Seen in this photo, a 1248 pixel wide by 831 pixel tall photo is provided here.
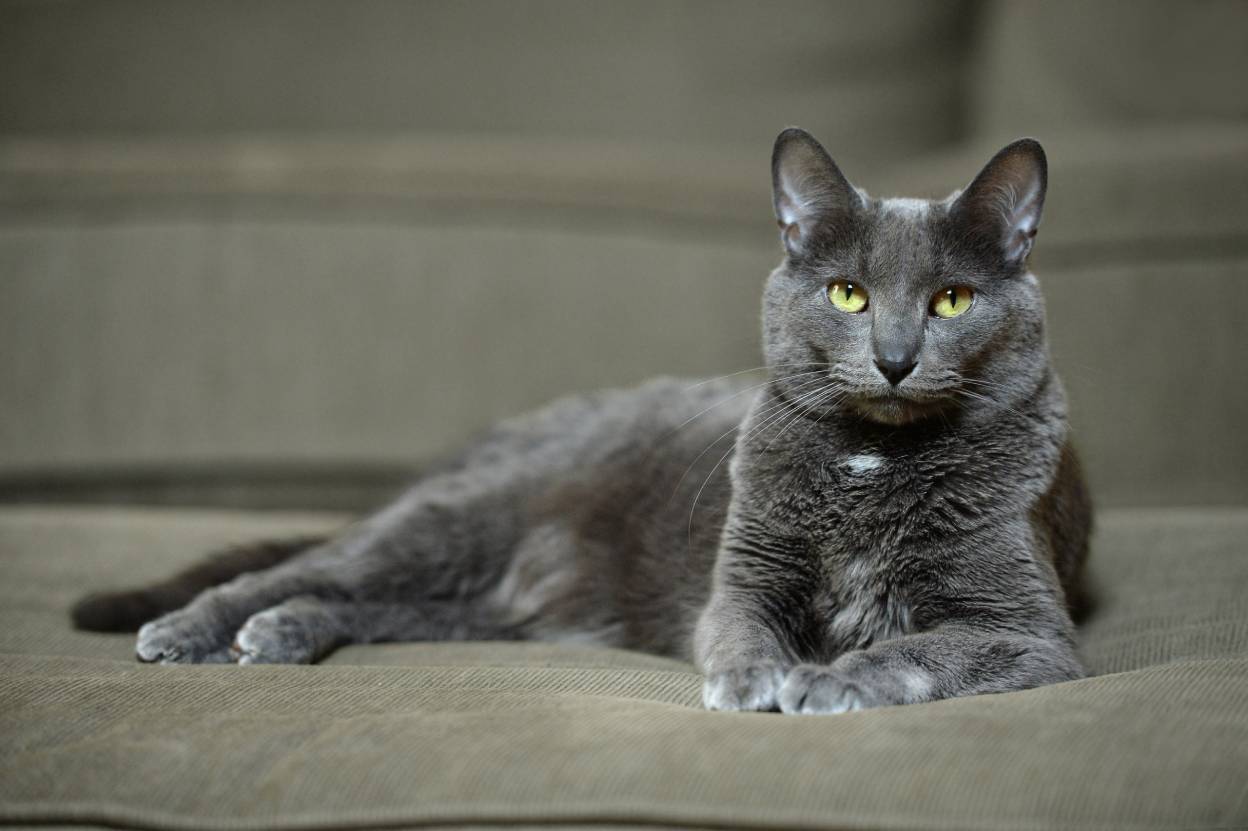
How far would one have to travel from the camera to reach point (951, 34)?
309cm

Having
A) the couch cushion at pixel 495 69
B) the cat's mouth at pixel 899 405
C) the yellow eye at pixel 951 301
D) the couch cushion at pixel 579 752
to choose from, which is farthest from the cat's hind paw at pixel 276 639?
the couch cushion at pixel 495 69

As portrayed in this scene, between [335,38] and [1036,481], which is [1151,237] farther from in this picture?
[335,38]

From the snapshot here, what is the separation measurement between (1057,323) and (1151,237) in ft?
0.86

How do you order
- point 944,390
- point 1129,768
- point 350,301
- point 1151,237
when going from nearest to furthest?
1. point 1129,768
2. point 944,390
3. point 1151,237
4. point 350,301

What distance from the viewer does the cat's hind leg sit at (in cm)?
159

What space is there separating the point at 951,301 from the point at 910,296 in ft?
0.20

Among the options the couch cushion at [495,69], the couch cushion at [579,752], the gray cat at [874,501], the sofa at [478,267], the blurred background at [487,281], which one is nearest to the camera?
the couch cushion at [579,752]

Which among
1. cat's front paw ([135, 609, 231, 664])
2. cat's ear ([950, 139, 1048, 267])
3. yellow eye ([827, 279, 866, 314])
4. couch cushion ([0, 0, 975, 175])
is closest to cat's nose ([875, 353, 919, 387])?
yellow eye ([827, 279, 866, 314])

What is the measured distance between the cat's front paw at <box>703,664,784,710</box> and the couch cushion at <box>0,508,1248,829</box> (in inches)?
2.0

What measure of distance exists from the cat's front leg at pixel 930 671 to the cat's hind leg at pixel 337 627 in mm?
722

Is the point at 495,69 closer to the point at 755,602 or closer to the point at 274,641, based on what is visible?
the point at 274,641

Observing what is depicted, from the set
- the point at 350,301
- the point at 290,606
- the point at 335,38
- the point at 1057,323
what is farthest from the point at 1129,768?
the point at 335,38

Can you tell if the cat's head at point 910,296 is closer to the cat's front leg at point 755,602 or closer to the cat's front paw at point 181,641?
the cat's front leg at point 755,602

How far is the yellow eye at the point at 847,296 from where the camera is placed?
1394mm
